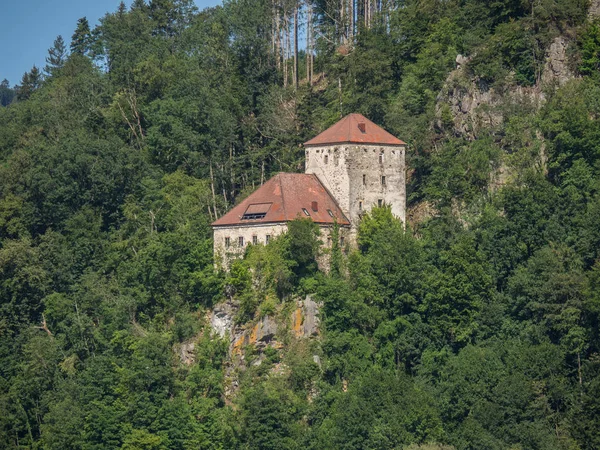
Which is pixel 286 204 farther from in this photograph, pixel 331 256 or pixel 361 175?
pixel 361 175

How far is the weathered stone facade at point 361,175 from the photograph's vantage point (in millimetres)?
84062

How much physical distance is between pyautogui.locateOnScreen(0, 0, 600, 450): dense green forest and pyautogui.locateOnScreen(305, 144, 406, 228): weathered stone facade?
5.39ft

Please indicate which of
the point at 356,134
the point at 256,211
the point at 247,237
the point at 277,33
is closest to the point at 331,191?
the point at 356,134

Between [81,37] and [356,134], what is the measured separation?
5602 centimetres

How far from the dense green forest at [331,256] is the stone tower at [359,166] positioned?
174 cm

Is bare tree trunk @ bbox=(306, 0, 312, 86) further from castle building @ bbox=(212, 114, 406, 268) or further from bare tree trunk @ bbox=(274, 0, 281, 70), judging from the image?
castle building @ bbox=(212, 114, 406, 268)

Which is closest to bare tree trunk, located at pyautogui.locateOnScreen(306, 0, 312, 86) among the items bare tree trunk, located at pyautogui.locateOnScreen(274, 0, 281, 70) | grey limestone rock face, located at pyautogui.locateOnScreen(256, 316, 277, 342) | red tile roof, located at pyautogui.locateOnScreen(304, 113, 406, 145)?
bare tree trunk, located at pyautogui.locateOnScreen(274, 0, 281, 70)

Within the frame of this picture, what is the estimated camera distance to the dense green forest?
75.6m

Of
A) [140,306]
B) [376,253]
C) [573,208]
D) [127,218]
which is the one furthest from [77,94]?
[573,208]

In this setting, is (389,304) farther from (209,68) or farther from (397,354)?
(209,68)

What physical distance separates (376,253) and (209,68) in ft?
97.8

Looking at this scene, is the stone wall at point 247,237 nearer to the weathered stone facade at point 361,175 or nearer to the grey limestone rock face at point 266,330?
the weathered stone facade at point 361,175

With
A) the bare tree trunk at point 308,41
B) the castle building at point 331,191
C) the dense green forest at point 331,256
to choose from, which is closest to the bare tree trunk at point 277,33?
the dense green forest at point 331,256

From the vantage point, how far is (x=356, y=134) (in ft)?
279
